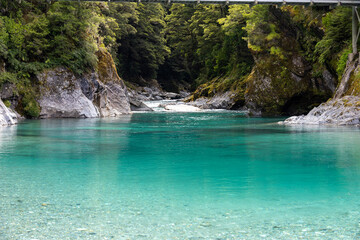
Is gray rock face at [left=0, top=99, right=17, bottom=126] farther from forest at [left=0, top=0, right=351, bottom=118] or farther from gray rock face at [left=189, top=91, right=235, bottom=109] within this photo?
gray rock face at [left=189, top=91, right=235, bottom=109]

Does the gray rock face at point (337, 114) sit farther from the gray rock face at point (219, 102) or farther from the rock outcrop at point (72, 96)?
the gray rock face at point (219, 102)

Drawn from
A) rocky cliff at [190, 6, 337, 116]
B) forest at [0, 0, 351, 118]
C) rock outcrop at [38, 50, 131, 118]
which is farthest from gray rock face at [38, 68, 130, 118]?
rocky cliff at [190, 6, 337, 116]

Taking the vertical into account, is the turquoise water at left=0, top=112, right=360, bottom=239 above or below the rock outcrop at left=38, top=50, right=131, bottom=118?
below

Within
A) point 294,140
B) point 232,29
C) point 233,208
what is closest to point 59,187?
point 233,208

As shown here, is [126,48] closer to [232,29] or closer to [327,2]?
[232,29]

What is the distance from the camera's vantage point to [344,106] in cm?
2156

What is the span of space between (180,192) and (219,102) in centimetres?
3537

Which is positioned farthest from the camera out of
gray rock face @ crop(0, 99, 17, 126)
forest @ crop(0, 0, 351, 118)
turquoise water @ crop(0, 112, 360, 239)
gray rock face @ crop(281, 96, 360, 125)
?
forest @ crop(0, 0, 351, 118)

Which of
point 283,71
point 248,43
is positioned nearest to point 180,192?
point 283,71

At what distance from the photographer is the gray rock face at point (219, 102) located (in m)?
41.1

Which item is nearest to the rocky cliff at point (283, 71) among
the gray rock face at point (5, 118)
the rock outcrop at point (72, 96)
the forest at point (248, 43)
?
the forest at point (248, 43)

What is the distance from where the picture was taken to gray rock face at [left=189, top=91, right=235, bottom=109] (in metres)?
41.1

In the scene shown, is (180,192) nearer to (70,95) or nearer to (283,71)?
(70,95)

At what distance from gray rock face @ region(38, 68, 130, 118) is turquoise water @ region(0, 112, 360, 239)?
653 inches
